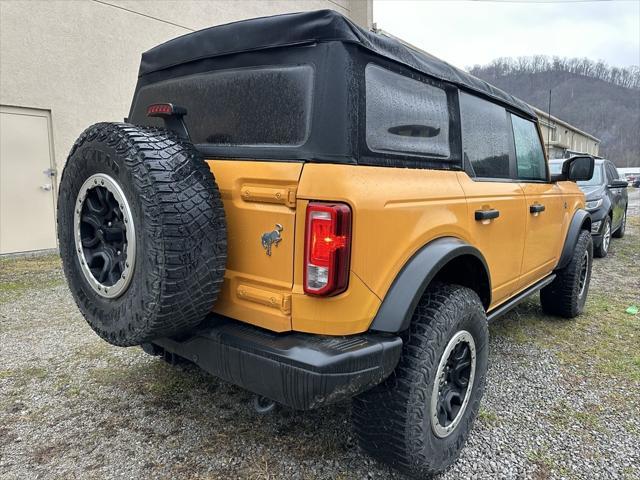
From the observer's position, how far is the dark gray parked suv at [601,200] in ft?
23.7

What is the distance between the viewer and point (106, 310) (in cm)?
199

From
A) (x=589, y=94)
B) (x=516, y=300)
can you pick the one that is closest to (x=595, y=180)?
(x=516, y=300)

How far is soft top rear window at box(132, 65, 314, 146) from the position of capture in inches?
76.0

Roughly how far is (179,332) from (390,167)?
1.14 meters

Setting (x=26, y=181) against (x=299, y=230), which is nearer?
(x=299, y=230)

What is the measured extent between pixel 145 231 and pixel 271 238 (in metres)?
0.48

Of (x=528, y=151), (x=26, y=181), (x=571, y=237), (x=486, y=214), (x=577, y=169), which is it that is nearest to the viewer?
(x=486, y=214)

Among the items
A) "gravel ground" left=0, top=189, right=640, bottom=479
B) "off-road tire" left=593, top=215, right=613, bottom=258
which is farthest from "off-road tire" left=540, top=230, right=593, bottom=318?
"off-road tire" left=593, top=215, right=613, bottom=258

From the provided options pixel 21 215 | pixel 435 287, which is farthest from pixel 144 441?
pixel 21 215

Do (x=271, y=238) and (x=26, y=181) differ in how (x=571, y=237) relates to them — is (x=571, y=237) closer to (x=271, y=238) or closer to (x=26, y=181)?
(x=271, y=238)

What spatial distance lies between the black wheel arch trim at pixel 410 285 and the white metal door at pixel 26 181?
724cm

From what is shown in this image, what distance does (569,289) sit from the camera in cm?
431

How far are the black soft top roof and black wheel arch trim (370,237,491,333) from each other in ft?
2.90

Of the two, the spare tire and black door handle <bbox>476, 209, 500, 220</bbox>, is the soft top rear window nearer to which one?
the spare tire
